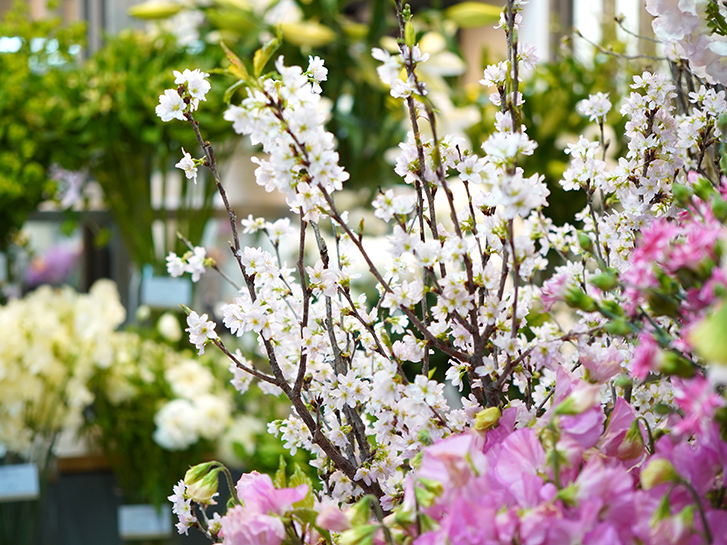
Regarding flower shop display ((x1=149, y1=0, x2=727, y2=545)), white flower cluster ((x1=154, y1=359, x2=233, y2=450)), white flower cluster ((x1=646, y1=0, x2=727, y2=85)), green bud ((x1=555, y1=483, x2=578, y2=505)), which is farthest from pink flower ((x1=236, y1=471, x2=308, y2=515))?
white flower cluster ((x1=154, y1=359, x2=233, y2=450))

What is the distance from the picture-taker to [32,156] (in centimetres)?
130

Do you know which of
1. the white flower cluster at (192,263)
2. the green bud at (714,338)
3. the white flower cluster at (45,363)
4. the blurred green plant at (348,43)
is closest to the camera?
the green bud at (714,338)

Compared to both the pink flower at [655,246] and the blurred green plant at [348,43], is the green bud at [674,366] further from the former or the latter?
the blurred green plant at [348,43]

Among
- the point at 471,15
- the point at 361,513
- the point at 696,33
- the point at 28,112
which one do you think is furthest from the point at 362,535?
the point at 471,15

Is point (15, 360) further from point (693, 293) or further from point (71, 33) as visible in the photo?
point (693, 293)

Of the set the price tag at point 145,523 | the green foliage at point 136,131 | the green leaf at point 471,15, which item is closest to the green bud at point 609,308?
the green foliage at point 136,131

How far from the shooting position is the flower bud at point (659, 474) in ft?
0.86

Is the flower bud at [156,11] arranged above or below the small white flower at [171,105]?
above

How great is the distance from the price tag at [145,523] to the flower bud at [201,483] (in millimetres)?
973

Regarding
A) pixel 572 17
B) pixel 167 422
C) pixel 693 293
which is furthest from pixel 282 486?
pixel 572 17

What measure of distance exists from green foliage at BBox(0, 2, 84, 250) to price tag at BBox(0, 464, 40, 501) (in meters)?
0.42

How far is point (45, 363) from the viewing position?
1.17 m

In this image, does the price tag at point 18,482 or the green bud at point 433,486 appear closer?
the green bud at point 433,486

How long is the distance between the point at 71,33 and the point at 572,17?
120cm
